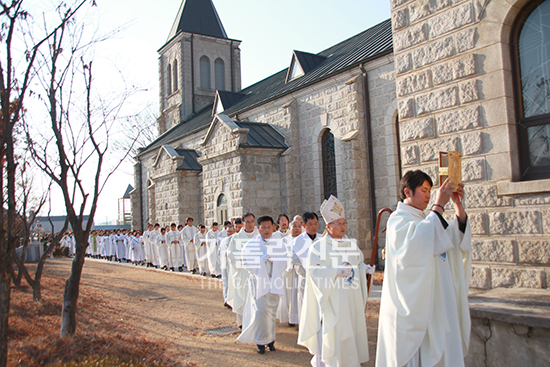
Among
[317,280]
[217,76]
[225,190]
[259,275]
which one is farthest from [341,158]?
[217,76]

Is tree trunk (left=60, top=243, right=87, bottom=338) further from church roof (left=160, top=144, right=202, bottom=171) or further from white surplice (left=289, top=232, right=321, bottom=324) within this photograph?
church roof (left=160, top=144, right=202, bottom=171)

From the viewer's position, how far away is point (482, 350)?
14.5 feet

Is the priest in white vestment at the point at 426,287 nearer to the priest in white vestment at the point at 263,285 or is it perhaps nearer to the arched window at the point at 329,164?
the priest in white vestment at the point at 263,285

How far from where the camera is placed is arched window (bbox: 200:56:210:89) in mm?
36062

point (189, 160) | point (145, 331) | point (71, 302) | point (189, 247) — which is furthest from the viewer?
point (189, 160)

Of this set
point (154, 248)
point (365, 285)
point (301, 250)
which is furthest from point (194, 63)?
point (365, 285)

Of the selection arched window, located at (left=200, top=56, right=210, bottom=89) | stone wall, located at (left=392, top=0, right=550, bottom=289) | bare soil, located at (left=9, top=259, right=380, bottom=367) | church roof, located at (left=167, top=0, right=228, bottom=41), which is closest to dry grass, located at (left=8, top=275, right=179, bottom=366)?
bare soil, located at (left=9, top=259, right=380, bottom=367)

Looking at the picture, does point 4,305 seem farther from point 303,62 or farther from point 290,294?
point 303,62

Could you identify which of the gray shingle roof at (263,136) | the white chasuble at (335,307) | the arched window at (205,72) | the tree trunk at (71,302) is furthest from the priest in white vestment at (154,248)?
the arched window at (205,72)

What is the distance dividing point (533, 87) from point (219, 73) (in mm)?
33345

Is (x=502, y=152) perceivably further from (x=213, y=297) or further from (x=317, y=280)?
(x=213, y=297)

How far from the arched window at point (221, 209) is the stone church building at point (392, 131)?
0.22 ft

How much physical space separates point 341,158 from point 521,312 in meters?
11.0

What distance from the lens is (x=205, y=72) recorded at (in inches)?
1427
